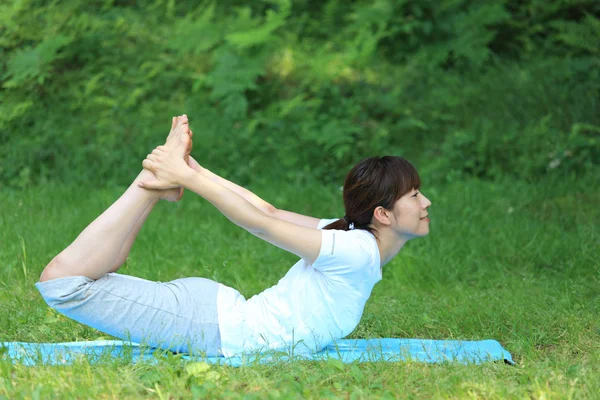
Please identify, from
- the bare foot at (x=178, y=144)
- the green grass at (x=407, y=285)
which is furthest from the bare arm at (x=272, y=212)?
the green grass at (x=407, y=285)

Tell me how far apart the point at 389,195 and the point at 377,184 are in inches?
3.0

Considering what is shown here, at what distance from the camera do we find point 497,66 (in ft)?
30.8

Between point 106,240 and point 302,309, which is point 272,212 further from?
point 106,240

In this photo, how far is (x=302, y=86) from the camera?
935 centimetres

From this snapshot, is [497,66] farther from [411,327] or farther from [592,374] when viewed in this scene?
[592,374]

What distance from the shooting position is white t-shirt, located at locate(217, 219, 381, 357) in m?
3.84

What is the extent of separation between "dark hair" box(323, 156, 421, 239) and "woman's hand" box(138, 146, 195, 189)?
31.1 inches

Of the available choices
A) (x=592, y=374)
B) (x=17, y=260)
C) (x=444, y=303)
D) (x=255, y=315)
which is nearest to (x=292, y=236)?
(x=255, y=315)

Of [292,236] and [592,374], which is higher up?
[292,236]

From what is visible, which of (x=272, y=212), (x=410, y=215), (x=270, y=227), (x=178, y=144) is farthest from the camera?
(x=272, y=212)

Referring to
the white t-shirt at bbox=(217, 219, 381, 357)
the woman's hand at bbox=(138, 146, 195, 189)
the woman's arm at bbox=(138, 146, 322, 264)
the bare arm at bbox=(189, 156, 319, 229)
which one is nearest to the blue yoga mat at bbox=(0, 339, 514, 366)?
the white t-shirt at bbox=(217, 219, 381, 357)

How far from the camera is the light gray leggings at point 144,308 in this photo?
379 cm

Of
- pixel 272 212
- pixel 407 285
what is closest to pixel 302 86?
pixel 407 285

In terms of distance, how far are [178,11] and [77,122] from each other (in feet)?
7.25
